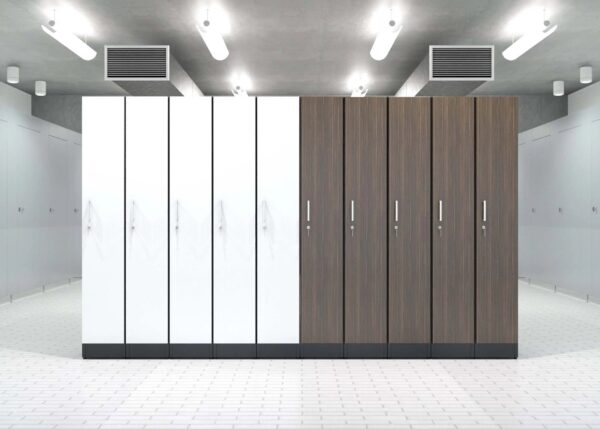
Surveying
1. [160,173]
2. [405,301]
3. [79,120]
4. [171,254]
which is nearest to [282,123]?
[160,173]

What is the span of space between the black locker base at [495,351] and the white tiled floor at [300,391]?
0.11 metres

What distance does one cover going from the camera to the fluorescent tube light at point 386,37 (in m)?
7.19

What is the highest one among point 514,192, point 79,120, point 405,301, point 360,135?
point 79,120

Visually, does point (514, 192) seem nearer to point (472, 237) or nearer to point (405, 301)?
point (472, 237)

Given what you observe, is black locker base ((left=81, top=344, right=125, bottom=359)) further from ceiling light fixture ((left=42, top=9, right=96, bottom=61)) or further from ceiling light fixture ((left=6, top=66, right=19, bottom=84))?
ceiling light fixture ((left=6, top=66, right=19, bottom=84))

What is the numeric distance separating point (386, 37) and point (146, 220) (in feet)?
12.6

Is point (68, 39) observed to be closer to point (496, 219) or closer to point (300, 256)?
point (300, 256)

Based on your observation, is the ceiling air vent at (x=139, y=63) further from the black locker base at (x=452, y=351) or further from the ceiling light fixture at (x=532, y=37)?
the black locker base at (x=452, y=351)

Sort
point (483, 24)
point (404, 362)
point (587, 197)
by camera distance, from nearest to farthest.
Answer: point (404, 362), point (483, 24), point (587, 197)

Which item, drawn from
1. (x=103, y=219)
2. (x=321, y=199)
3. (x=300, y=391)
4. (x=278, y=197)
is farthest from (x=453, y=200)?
(x=103, y=219)

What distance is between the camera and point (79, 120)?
13.3m

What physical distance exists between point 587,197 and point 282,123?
727 cm

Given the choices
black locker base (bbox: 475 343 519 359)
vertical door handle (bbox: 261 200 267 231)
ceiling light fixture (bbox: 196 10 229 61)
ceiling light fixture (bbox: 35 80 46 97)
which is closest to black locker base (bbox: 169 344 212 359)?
vertical door handle (bbox: 261 200 267 231)

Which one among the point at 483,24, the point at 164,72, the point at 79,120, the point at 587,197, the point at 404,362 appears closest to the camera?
the point at 404,362
